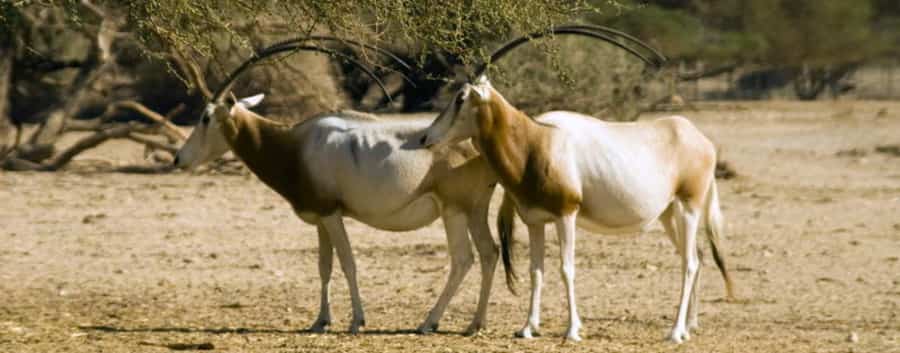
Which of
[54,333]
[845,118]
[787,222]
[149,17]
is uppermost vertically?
[149,17]

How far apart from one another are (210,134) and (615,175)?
2.43m

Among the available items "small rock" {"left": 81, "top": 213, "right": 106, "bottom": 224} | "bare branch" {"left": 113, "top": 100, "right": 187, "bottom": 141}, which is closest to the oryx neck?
"small rock" {"left": 81, "top": 213, "right": 106, "bottom": 224}

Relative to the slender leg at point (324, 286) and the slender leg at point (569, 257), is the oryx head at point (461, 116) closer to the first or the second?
the slender leg at point (569, 257)

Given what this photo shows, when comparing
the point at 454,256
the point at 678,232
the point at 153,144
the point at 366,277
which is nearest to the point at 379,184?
the point at 454,256

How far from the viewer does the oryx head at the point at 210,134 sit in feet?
31.0

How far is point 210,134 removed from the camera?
9.53m

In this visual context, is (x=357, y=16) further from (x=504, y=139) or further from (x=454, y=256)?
(x=454, y=256)

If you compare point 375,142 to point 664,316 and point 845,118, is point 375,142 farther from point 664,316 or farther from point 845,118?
point 845,118

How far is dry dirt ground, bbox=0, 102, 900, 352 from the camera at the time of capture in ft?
29.9

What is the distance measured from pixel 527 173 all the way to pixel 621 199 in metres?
0.52

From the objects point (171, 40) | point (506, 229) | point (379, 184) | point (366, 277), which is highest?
point (171, 40)

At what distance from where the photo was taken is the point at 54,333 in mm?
9367

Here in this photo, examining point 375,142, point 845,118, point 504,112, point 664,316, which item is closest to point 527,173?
point 504,112

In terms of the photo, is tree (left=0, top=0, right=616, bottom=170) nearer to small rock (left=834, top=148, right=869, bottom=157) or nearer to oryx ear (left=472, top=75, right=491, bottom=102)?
oryx ear (left=472, top=75, right=491, bottom=102)
